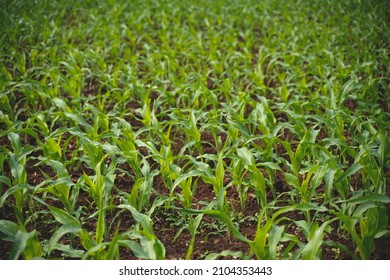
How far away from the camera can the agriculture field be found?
7.01 feet

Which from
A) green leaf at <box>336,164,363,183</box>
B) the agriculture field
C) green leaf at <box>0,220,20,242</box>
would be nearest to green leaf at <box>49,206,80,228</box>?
the agriculture field

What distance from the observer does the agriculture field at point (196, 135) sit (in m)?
2.14

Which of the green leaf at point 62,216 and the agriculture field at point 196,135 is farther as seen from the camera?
the agriculture field at point 196,135

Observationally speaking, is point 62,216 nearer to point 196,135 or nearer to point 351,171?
point 196,135

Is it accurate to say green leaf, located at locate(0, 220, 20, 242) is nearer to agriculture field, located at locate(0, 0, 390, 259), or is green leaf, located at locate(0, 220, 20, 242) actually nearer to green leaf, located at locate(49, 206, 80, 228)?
agriculture field, located at locate(0, 0, 390, 259)

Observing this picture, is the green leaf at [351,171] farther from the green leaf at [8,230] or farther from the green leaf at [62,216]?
the green leaf at [8,230]

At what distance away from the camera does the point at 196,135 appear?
2.93m

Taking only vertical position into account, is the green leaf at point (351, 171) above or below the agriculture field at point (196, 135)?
above

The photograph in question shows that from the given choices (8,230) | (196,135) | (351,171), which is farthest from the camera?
(196,135)

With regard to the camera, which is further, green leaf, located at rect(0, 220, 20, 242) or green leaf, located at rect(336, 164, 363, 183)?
green leaf, located at rect(336, 164, 363, 183)

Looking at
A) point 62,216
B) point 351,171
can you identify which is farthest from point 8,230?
point 351,171

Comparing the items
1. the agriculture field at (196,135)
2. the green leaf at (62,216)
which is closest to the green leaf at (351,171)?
the agriculture field at (196,135)
